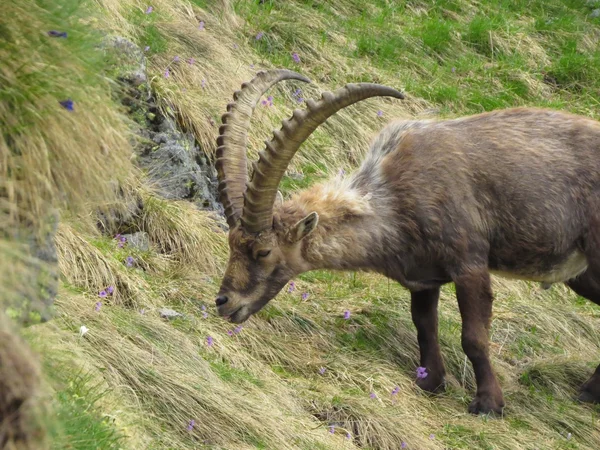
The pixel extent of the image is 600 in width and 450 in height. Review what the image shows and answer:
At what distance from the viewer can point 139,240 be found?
8766 mm

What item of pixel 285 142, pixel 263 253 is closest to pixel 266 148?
pixel 285 142

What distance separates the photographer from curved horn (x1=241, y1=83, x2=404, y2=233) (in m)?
7.50

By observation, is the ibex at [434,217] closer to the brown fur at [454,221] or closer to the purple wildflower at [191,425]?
the brown fur at [454,221]

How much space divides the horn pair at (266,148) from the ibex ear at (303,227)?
0.20 meters

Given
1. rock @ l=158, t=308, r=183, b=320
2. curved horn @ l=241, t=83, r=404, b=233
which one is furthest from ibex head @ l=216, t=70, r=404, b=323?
rock @ l=158, t=308, r=183, b=320

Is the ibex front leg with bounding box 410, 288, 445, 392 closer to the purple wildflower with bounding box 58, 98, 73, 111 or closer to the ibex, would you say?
the ibex

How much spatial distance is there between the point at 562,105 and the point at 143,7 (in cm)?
599

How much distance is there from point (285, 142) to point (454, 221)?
5.10 feet

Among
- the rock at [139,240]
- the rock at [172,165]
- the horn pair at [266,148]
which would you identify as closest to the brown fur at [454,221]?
the horn pair at [266,148]

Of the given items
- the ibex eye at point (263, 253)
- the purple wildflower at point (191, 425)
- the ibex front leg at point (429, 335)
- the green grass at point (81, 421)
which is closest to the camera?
the green grass at point (81, 421)

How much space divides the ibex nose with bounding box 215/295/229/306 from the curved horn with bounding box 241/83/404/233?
0.56 meters

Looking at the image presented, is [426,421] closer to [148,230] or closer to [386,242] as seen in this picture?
[386,242]

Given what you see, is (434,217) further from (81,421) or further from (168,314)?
(81,421)

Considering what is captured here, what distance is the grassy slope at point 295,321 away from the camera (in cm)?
639
